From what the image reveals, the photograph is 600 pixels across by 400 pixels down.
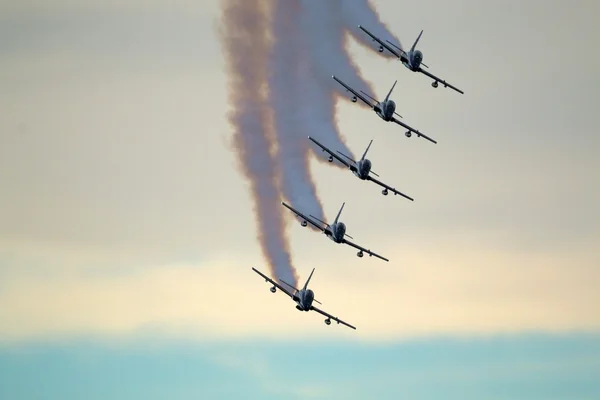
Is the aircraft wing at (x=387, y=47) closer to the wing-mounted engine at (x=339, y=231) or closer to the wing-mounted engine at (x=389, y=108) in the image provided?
the wing-mounted engine at (x=389, y=108)

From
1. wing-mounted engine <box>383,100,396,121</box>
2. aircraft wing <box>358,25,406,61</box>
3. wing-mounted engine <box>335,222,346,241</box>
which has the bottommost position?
wing-mounted engine <box>335,222,346,241</box>

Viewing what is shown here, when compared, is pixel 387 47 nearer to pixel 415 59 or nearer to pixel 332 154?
pixel 415 59

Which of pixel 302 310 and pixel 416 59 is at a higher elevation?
pixel 416 59

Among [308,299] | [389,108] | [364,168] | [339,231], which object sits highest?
[389,108]

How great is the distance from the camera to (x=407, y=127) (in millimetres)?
172375

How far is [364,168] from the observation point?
171375 millimetres

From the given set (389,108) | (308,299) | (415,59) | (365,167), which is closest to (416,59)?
(415,59)

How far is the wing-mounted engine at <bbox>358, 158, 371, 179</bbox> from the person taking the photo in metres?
171

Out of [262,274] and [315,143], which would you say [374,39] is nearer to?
[315,143]

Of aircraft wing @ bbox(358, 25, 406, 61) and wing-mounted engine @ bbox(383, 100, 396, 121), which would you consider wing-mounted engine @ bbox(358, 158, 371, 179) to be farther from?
aircraft wing @ bbox(358, 25, 406, 61)

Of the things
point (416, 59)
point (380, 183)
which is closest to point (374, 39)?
point (416, 59)

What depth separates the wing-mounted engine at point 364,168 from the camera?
171375 mm

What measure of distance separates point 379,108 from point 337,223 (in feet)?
34.5

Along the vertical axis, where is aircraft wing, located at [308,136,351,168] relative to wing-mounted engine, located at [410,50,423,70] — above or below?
below
